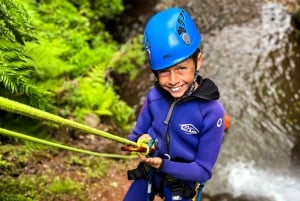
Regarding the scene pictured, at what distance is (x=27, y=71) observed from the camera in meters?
3.16

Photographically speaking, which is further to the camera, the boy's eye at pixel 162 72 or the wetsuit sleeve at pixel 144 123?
the wetsuit sleeve at pixel 144 123

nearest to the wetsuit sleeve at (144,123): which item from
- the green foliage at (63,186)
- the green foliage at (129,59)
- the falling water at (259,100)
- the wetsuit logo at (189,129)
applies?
the wetsuit logo at (189,129)

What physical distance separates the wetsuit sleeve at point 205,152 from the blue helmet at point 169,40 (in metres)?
0.44

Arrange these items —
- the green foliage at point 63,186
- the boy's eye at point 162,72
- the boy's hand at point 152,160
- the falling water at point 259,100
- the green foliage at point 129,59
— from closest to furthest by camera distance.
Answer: the boy's hand at point 152,160 < the boy's eye at point 162,72 < the green foliage at point 63,186 < the falling water at point 259,100 < the green foliage at point 129,59

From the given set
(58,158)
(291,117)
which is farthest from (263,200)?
(58,158)

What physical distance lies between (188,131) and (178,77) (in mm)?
399

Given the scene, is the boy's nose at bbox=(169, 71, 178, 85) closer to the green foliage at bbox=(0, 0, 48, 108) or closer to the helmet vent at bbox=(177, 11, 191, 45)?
the helmet vent at bbox=(177, 11, 191, 45)

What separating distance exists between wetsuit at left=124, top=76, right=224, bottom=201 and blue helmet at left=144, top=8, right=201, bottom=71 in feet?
1.00

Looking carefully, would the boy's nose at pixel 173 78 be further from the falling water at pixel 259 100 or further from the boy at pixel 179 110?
the falling water at pixel 259 100

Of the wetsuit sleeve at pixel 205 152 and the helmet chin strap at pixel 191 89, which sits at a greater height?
the helmet chin strap at pixel 191 89

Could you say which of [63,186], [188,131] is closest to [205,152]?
[188,131]

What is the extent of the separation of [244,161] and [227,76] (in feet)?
7.90

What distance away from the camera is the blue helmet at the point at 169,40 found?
9.19 feet

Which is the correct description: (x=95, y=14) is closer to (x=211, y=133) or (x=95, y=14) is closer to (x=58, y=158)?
(x=58, y=158)
